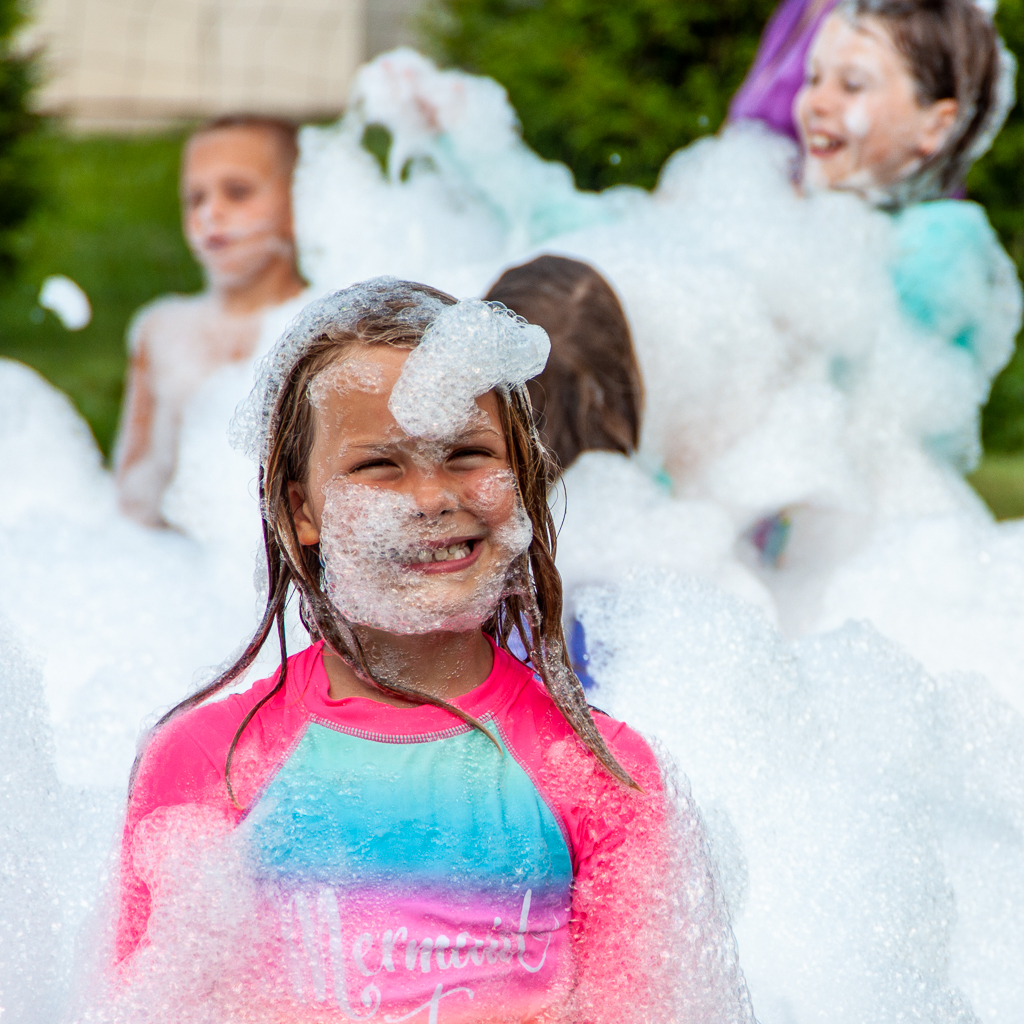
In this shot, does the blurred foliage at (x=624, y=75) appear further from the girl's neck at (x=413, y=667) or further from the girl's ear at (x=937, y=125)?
the girl's neck at (x=413, y=667)

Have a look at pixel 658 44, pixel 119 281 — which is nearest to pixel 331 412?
pixel 658 44

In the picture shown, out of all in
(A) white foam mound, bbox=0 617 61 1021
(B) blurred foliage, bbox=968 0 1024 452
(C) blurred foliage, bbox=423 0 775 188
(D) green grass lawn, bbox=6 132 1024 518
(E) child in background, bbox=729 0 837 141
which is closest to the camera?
(A) white foam mound, bbox=0 617 61 1021

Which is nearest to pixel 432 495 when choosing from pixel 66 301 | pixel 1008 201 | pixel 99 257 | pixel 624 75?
pixel 624 75

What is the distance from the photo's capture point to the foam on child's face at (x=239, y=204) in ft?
8.37

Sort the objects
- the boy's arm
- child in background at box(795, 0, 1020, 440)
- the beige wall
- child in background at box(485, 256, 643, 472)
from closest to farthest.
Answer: child in background at box(485, 256, 643, 472), child in background at box(795, 0, 1020, 440), the boy's arm, the beige wall

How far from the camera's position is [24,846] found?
1.13 metres

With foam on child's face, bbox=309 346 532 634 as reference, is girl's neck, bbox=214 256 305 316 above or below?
below

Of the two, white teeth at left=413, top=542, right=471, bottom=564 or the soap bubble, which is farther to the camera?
the soap bubble

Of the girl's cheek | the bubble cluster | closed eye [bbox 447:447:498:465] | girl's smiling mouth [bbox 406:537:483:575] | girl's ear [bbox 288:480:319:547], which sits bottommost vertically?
girl's ear [bbox 288:480:319:547]

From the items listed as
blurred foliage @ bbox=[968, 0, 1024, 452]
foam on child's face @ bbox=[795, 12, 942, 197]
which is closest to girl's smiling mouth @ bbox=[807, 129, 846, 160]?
foam on child's face @ bbox=[795, 12, 942, 197]

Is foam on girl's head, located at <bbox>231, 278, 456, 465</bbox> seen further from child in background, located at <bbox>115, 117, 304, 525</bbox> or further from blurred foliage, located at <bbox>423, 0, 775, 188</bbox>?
blurred foliage, located at <bbox>423, 0, 775, 188</bbox>

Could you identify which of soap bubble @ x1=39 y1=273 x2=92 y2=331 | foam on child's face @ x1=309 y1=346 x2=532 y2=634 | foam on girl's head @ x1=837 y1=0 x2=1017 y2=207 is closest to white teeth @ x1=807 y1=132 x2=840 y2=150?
foam on girl's head @ x1=837 y1=0 x2=1017 y2=207

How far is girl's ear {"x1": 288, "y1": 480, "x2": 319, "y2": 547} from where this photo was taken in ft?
3.11

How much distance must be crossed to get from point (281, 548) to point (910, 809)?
75cm
